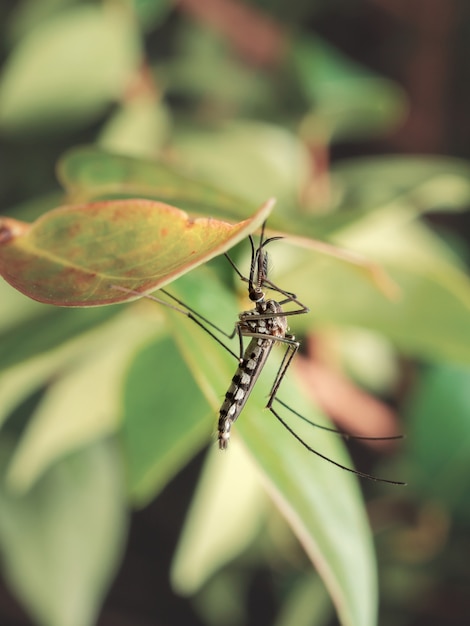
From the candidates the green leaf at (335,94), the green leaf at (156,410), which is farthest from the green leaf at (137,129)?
the green leaf at (156,410)

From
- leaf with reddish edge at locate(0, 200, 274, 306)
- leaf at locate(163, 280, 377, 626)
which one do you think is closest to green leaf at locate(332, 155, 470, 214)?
leaf at locate(163, 280, 377, 626)

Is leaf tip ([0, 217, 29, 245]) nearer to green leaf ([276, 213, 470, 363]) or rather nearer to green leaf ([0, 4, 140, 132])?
green leaf ([276, 213, 470, 363])

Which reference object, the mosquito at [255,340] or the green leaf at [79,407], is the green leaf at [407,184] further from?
the green leaf at [79,407]

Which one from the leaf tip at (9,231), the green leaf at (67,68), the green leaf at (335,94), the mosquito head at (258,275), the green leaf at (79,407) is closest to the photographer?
the leaf tip at (9,231)

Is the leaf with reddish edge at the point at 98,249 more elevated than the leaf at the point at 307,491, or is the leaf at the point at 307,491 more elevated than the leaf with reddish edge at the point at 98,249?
the leaf with reddish edge at the point at 98,249

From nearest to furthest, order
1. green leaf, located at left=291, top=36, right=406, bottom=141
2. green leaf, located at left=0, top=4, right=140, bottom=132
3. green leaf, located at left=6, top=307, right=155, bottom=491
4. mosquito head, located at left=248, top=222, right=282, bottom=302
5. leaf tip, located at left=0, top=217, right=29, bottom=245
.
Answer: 1. leaf tip, located at left=0, top=217, right=29, bottom=245
2. mosquito head, located at left=248, top=222, right=282, bottom=302
3. green leaf, located at left=6, top=307, right=155, bottom=491
4. green leaf, located at left=0, top=4, right=140, bottom=132
5. green leaf, located at left=291, top=36, right=406, bottom=141

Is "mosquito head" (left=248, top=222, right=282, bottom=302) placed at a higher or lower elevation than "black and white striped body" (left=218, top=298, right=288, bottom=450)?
higher

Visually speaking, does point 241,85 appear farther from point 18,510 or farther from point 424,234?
point 18,510
